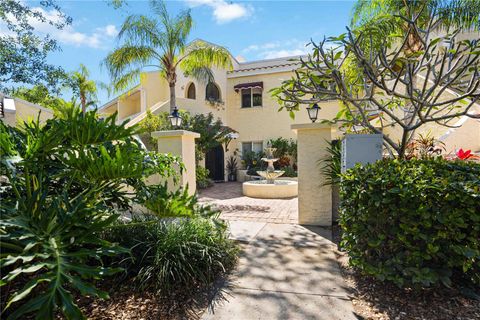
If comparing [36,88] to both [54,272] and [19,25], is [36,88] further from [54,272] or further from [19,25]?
[54,272]

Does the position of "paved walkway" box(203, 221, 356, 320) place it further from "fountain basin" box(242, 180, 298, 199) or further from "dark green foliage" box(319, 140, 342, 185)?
"fountain basin" box(242, 180, 298, 199)

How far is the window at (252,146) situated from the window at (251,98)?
288 cm

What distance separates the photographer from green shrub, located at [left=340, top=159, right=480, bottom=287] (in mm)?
3178

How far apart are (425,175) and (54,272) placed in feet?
→ 14.1

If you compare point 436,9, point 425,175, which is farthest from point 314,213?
point 436,9

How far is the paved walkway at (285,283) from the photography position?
3377 mm

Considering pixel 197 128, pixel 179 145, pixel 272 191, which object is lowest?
pixel 272 191

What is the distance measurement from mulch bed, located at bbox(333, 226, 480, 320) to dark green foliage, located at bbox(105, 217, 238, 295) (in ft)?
6.79

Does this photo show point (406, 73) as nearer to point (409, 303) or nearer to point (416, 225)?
point (416, 225)

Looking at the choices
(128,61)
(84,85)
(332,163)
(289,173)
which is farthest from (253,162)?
(84,85)

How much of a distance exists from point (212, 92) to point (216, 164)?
5668 mm

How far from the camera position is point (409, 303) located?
11.2ft

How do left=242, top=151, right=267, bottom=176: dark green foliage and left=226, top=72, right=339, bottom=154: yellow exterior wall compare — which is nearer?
left=242, top=151, right=267, bottom=176: dark green foliage

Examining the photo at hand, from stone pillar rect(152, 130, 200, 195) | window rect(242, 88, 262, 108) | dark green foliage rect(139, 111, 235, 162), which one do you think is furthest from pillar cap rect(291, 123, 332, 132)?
window rect(242, 88, 262, 108)
